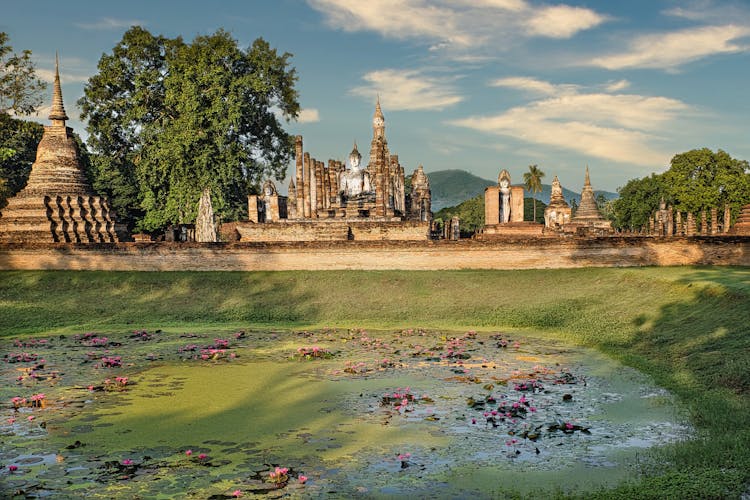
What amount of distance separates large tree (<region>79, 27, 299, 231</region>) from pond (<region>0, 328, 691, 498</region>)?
26.6 m

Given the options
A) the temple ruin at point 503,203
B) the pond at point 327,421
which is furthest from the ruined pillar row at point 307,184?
the pond at point 327,421

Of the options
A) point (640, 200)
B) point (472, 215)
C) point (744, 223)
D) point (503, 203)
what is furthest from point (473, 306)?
point (472, 215)

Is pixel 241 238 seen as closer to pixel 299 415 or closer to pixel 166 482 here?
pixel 299 415

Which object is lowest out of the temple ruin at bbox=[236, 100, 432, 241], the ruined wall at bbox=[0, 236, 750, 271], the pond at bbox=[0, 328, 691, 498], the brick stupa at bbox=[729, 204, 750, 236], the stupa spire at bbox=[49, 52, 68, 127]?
the pond at bbox=[0, 328, 691, 498]

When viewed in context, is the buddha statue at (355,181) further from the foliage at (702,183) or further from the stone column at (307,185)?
the foliage at (702,183)

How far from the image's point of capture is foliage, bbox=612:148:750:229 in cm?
6019

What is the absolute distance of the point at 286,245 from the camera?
27141 mm

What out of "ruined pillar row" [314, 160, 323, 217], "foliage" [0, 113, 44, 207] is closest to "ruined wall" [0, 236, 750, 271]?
"foliage" [0, 113, 44, 207]

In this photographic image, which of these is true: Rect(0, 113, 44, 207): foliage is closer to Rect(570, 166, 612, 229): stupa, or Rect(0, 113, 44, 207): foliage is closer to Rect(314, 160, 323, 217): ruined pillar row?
Rect(314, 160, 323, 217): ruined pillar row

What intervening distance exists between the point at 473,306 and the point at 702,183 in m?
46.7

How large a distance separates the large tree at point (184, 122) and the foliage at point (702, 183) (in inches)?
1255

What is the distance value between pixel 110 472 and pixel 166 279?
18377 mm

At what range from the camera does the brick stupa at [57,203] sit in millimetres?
30453

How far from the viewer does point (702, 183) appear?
204 feet
